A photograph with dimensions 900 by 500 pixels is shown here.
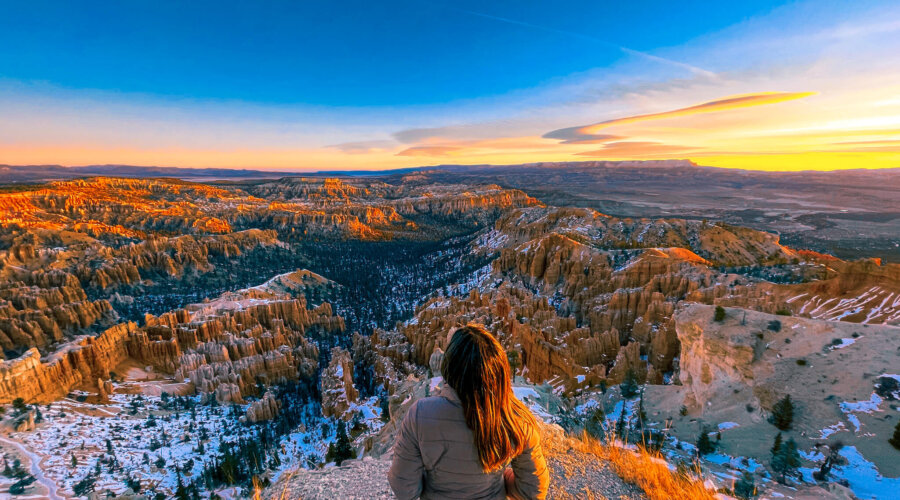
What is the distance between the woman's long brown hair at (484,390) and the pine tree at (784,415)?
42.8 feet

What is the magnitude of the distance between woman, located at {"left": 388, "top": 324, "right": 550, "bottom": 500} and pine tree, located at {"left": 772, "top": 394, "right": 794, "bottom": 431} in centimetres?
1267

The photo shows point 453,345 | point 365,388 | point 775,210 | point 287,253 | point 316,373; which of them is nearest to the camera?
point 453,345

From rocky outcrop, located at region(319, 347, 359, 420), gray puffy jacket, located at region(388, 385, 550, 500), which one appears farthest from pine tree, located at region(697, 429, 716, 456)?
rocky outcrop, located at region(319, 347, 359, 420)

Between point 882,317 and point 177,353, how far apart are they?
43.9 m

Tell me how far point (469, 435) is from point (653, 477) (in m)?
4.00

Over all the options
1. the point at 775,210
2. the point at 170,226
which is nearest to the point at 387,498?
the point at 170,226

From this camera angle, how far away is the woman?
2049mm

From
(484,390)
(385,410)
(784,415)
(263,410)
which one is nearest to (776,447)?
(784,415)

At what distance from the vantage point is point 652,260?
3284 centimetres

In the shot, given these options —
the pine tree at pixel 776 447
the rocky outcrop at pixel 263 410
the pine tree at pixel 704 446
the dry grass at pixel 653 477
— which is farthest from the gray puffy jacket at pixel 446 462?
the rocky outcrop at pixel 263 410

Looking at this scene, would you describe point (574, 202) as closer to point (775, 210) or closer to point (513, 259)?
point (775, 210)

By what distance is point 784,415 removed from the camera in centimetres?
1074

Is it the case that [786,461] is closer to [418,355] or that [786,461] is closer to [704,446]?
[704,446]

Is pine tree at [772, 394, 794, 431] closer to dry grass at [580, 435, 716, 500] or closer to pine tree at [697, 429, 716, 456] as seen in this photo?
pine tree at [697, 429, 716, 456]
